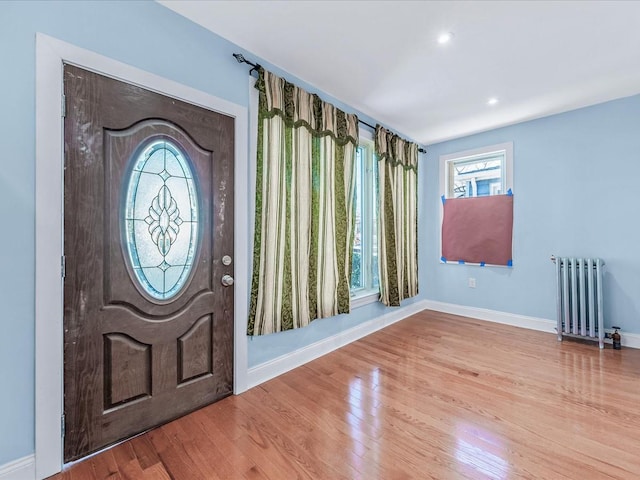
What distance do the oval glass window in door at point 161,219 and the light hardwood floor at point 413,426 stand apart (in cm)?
89

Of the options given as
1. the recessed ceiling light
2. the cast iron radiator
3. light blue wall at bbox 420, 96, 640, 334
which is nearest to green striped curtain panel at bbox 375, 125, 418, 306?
light blue wall at bbox 420, 96, 640, 334

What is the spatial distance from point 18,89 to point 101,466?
6.17ft

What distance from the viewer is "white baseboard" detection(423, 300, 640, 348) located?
9.90 feet

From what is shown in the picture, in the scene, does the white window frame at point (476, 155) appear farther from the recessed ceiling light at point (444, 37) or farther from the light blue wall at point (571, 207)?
the recessed ceiling light at point (444, 37)

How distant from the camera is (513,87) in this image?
9.09 ft

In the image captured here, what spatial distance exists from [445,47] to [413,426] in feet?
8.75

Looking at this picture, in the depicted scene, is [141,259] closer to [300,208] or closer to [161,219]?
[161,219]

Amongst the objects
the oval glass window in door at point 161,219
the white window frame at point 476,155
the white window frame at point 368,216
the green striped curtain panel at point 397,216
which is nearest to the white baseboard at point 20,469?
the oval glass window in door at point 161,219

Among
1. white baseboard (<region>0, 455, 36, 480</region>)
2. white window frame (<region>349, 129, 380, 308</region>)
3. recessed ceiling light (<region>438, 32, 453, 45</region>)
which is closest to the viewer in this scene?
white baseboard (<region>0, 455, 36, 480</region>)

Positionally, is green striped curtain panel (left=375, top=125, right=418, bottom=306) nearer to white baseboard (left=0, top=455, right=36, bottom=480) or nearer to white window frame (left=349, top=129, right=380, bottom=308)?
white window frame (left=349, top=129, right=380, bottom=308)

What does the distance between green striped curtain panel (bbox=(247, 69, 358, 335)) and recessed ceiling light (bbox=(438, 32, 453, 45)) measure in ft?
3.47

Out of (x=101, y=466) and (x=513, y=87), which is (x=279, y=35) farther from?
(x=101, y=466)

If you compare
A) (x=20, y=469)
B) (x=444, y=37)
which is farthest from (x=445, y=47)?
(x=20, y=469)

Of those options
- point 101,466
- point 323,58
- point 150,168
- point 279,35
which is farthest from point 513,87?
point 101,466
